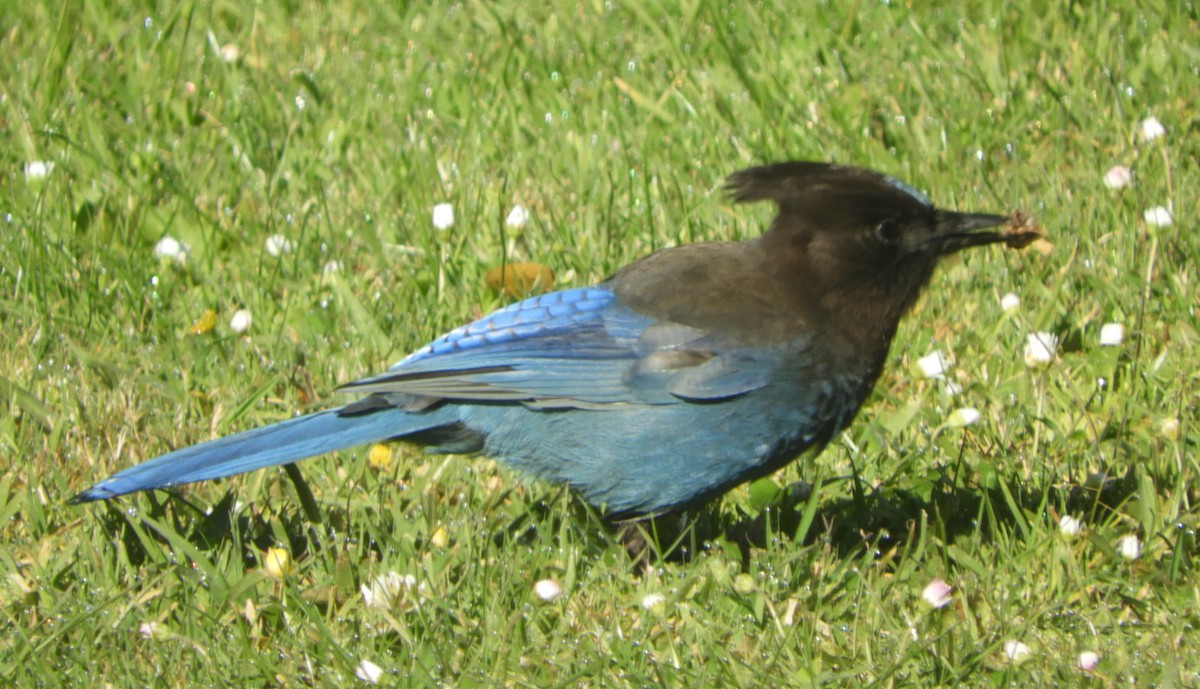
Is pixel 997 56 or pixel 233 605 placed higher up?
pixel 997 56

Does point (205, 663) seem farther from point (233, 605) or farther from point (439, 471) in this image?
point (439, 471)

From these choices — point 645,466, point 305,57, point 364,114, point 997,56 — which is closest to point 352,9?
point 305,57

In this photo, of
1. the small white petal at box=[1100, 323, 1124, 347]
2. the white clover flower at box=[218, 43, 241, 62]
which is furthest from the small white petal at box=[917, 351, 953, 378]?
the white clover flower at box=[218, 43, 241, 62]

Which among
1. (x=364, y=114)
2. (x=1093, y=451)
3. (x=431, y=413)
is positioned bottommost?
(x=1093, y=451)

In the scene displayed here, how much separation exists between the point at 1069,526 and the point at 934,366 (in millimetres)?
829

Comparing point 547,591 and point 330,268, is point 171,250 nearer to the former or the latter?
point 330,268

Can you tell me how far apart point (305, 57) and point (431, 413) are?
110 inches

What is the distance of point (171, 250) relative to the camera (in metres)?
4.95

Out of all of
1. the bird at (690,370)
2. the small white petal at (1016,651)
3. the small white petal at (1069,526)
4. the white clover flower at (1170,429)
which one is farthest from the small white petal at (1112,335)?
the small white petal at (1016,651)

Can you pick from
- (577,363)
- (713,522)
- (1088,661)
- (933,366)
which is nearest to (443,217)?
(577,363)

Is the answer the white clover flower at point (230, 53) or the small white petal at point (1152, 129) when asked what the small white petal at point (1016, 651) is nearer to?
the small white petal at point (1152, 129)

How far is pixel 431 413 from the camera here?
150 inches

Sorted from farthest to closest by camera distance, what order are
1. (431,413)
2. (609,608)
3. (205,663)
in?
1. (431,413)
2. (609,608)
3. (205,663)

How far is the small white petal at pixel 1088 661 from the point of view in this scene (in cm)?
318
